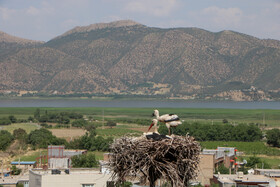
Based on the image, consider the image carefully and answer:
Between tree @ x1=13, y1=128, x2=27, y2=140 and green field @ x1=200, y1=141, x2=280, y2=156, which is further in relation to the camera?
tree @ x1=13, y1=128, x2=27, y2=140

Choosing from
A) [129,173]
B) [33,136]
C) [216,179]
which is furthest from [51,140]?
[129,173]

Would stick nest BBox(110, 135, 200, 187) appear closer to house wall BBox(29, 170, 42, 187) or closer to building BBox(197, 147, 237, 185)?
house wall BBox(29, 170, 42, 187)

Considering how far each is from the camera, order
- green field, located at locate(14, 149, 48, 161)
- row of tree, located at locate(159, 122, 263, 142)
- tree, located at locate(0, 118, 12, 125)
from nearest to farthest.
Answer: green field, located at locate(14, 149, 48, 161), row of tree, located at locate(159, 122, 263, 142), tree, located at locate(0, 118, 12, 125)

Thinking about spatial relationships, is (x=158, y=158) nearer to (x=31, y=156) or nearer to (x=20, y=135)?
(x=31, y=156)

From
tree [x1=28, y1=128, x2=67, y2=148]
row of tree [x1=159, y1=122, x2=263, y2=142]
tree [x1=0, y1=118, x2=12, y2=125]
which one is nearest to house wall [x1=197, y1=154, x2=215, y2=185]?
tree [x1=28, y1=128, x2=67, y2=148]

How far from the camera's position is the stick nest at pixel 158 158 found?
1127 centimetres

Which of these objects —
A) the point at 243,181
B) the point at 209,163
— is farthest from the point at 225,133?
the point at 243,181

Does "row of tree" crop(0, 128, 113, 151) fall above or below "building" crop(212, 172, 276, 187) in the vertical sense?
below

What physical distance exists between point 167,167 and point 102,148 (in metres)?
67.9

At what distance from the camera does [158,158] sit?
37.5ft

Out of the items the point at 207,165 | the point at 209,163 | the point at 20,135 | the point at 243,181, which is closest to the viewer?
the point at 243,181

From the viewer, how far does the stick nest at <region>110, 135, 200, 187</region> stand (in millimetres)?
11273

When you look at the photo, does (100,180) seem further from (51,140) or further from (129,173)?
(51,140)

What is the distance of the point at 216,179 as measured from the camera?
37.6m
